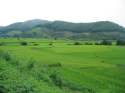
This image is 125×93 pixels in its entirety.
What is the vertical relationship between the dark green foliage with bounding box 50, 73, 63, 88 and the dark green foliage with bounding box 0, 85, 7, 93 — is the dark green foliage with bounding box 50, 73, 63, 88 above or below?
below

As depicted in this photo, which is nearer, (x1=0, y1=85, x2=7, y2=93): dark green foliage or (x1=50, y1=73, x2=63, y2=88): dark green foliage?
(x1=0, y1=85, x2=7, y2=93): dark green foliage

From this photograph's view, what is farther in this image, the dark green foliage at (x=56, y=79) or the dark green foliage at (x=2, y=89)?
the dark green foliage at (x=56, y=79)

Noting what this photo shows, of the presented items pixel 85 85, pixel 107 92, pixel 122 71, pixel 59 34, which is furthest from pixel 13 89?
pixel 59 34

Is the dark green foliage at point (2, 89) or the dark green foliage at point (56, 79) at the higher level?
the dark green foliage at point (2, 89)

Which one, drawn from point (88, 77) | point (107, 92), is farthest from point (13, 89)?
→ point (88, 77)

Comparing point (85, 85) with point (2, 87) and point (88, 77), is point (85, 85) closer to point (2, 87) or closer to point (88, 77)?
point (88, 77)

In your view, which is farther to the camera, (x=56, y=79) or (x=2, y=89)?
(x=56, y=79)

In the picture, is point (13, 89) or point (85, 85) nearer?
point (13, 89)

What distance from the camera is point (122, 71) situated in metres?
38.5

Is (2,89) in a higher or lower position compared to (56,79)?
higher

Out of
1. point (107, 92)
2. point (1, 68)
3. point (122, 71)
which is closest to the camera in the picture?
point (1, 68)

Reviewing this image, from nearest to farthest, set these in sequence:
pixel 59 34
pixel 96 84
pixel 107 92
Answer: pixel 107 92
pixel 96 84
pixel 59 34

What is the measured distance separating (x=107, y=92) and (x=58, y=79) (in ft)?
16.9

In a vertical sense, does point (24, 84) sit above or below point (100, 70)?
above
